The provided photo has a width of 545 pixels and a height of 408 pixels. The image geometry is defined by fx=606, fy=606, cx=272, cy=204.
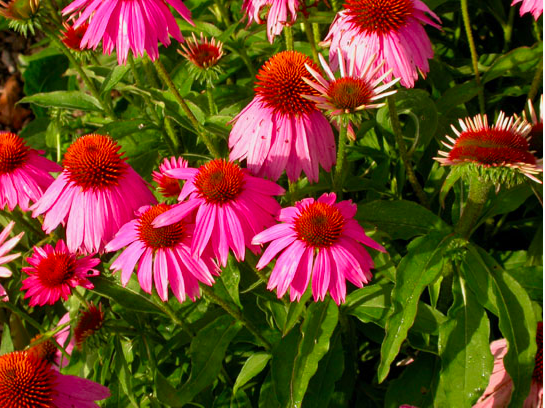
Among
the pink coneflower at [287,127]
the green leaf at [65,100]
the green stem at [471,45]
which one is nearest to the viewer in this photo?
the pink coneflower at [287,127]

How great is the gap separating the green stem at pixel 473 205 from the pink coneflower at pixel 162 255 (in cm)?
63

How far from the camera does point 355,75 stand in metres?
1.39

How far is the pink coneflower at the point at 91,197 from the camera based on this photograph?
1.34m

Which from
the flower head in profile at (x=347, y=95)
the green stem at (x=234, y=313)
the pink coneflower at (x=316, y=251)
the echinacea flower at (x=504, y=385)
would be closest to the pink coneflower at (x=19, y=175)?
the green stem at (x=234, y=313)

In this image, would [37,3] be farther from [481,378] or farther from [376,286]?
[481,378]

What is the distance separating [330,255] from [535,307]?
2.08ft

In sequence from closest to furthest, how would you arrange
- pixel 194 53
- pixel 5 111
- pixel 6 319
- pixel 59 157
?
pixel 194 53 < pixel 59 157 < pixel 6 319 < pixel 5 111

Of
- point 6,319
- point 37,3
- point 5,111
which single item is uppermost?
point 37,3

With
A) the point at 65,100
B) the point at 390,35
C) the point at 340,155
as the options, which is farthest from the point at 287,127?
the point at 65,100

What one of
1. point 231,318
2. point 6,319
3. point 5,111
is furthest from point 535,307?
point 5,111

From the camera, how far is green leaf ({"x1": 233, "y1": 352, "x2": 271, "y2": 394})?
1.56 meters

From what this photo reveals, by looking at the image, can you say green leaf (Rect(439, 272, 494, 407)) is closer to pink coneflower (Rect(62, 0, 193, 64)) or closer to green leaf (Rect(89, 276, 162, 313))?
green leaf (Rect(89, 276, 162, 313))

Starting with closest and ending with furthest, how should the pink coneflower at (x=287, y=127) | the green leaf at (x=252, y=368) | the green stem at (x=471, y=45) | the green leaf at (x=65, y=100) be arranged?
the pink coneflower at (x=287, y=127)
the green leaf at (x=252, y=368)
the green stem at (x=471, y=45)
the green leaf at (x=65, y=100)

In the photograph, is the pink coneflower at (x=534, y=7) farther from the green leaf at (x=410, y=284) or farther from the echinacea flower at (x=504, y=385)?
the echinacea flower at (x=504, y=385)
